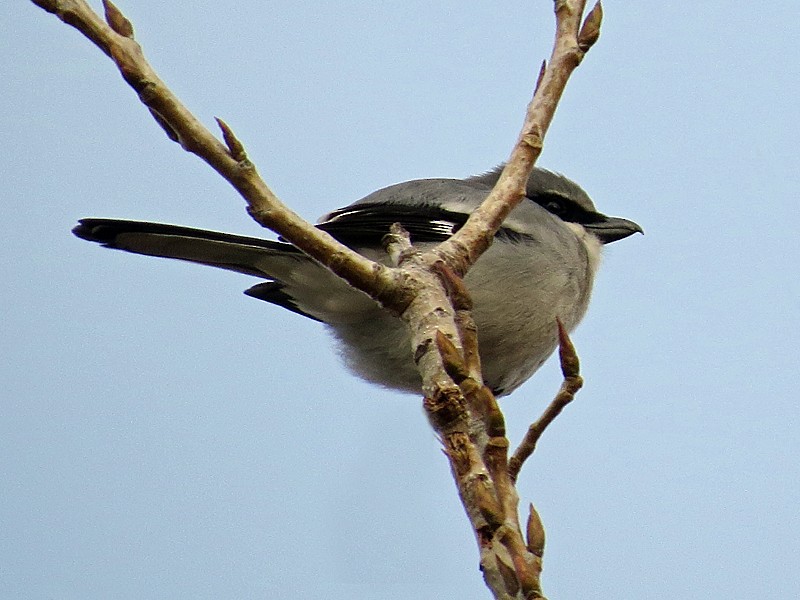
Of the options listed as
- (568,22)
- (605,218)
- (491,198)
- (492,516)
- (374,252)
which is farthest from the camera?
(605,218)

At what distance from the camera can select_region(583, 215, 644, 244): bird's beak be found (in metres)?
5.28

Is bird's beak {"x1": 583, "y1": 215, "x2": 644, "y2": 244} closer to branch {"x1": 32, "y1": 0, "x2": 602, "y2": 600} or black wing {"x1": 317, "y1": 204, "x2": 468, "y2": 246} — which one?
black wing {"x1": 317, "y1": 204, "x2": 468, "y2": 246}

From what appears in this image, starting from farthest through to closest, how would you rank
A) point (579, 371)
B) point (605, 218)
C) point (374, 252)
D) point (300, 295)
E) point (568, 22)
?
point (605, 218)
point (300, 295)
point (374, 252)
point (568, 22)
point (579, 371)

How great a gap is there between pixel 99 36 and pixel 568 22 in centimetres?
135

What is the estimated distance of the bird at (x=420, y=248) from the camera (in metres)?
4.32

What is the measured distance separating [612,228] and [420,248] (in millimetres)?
1337

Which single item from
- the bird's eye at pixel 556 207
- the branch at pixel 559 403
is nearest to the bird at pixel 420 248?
the bird's eye at pixel 556 207

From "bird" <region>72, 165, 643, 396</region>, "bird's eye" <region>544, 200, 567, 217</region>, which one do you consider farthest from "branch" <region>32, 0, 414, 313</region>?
"bird's eye" <region>544, 200, 567, 217</region>

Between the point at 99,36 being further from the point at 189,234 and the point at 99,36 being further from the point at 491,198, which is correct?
the point at 189,234

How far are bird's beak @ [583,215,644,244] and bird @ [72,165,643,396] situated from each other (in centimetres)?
29

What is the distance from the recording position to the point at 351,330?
476 centimetres

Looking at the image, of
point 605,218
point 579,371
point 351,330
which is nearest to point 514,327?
point 351,330

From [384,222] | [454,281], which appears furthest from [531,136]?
[384,222]

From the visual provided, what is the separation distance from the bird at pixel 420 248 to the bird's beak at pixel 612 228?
0.29 m
